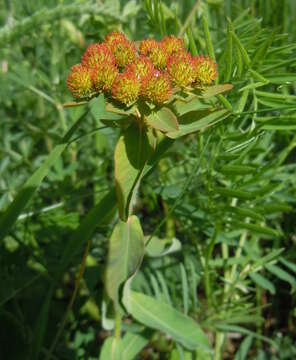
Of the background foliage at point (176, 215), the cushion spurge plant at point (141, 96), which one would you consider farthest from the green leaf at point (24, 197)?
the cushion spurge plant at point (141, 96)

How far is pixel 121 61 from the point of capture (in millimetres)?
784

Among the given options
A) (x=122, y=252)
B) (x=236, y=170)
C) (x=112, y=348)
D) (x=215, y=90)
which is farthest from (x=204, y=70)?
(x=112, y=348)

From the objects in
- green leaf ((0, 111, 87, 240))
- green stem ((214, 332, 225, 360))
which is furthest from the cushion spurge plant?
green stem ((214, 332, 225, 360))

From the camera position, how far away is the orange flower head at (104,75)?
73 cm

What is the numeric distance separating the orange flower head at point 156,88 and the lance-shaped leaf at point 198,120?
6cm

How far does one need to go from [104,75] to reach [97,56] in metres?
0.04

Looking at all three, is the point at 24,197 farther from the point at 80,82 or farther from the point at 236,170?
the point at 236,170

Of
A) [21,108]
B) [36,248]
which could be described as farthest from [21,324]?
[21,108]

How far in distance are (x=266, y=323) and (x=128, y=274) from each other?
27.2 inches

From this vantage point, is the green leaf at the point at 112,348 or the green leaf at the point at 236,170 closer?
the green leaf at the point at 236,170

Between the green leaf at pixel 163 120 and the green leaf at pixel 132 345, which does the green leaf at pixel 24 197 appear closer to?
the green leaf at pixel 163 120

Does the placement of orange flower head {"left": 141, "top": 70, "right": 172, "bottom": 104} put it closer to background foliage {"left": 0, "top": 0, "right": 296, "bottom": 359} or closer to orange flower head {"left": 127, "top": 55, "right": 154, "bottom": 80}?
orange flower head {"left": 127, "top": 55, "right": 154, "bottom": 80}

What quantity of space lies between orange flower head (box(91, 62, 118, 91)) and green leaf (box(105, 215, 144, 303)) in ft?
0.82

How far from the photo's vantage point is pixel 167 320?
3.40 ft
